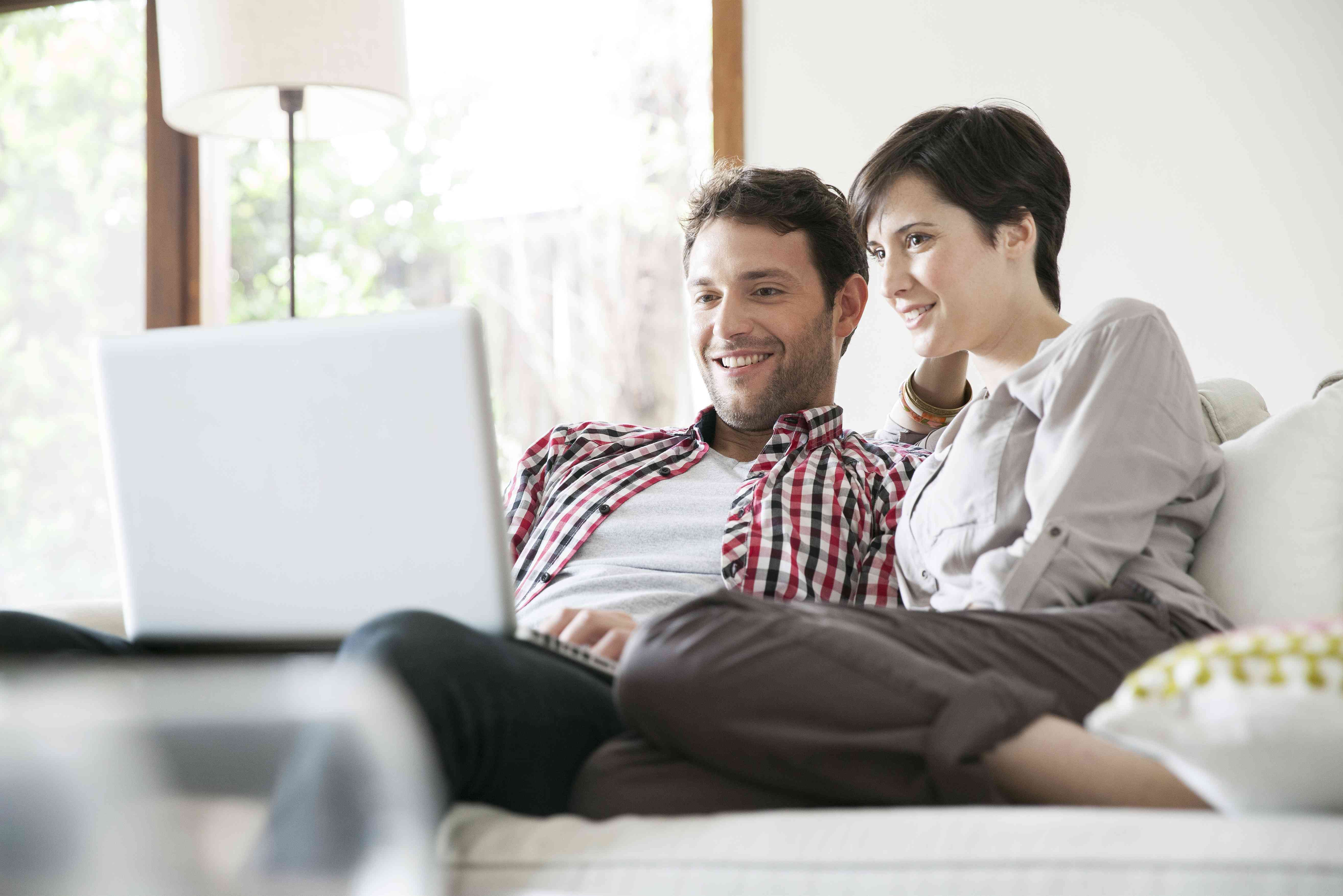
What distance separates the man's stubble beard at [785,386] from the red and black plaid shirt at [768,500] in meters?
0.05

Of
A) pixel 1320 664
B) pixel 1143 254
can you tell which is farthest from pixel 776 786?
pixel 1143 254

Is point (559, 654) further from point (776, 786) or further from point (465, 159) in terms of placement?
point (465, 159)

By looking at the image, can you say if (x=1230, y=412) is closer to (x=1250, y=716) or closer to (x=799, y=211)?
(x=799, y=211)

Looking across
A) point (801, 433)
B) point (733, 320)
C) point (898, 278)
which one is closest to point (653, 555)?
point (801, 433)

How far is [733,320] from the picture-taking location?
1.77m

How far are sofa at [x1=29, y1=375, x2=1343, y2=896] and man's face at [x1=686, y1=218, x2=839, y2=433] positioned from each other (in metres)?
0.96

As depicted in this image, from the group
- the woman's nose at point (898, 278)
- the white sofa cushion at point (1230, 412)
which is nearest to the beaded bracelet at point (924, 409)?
the woman's nose at point (898, 278)

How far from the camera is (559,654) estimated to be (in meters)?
1.13

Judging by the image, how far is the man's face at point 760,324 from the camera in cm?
177

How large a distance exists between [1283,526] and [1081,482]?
0.26 metres

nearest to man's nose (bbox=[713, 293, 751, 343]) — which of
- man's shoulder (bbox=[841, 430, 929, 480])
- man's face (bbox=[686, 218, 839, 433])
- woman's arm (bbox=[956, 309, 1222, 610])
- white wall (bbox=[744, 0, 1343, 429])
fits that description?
man's face (bbox=[686, 218, 839, 433])

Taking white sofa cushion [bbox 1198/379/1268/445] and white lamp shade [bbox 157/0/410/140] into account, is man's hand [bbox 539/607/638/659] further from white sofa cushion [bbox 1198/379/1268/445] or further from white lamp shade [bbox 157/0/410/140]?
white lamp shade [bbox 157/0/410/140]

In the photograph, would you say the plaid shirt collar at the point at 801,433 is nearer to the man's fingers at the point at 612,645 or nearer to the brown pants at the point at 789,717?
the man's fingers at the point at 612,645

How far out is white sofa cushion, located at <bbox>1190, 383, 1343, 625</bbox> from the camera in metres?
1.22
